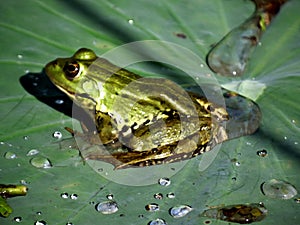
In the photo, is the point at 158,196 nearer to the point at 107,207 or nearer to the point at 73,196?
the point at 107,207

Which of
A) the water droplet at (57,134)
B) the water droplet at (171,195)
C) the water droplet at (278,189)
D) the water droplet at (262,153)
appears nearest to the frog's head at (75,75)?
the water droplet at (57,134)

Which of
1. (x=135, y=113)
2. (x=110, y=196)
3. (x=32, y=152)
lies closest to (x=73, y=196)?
(x=110, y=196)

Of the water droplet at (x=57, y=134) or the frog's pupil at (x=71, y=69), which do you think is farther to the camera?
the frog's pupil at (x=71, y=69)

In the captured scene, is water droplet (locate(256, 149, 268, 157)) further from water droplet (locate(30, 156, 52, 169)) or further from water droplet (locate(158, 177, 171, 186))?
water droplet (locate(30, 156, 52, 169))

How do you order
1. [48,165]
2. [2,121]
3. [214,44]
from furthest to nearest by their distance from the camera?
1. [214,44]
2. [2,121]
3. [48,165]

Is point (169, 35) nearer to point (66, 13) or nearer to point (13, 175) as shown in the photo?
point (66, 13)

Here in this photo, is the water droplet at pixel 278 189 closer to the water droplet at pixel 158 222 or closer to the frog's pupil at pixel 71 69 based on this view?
the water droplet at pixel 158 222

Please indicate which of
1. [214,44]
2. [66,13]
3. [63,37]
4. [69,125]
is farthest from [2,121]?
[214,44]
